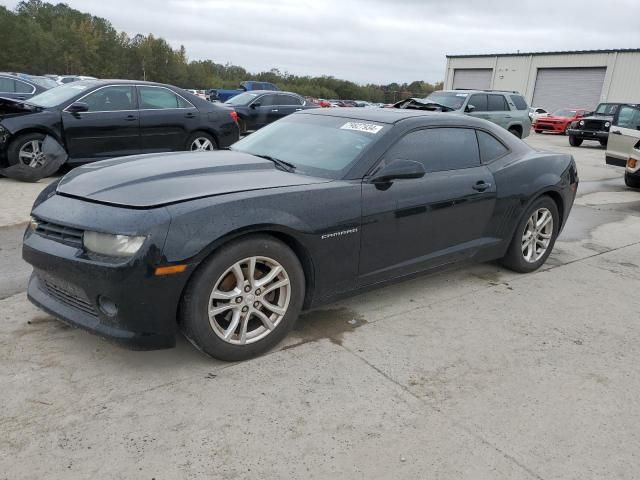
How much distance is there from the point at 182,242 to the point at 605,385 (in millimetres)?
2491

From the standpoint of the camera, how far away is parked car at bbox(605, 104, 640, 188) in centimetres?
1040

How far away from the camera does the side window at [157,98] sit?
8504 millimetres

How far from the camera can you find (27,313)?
11.8ft

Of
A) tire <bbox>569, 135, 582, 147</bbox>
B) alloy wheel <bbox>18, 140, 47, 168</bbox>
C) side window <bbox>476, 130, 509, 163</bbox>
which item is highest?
side window <bbox>476, 130, 509, 163</bbox>

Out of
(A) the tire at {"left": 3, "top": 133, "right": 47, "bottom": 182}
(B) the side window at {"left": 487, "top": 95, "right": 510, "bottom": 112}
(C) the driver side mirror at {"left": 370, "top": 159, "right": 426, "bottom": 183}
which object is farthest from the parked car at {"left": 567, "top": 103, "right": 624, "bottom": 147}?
(C) the driver side mirror at {"left": 370, "top": 159, "right": 426, "bottom": 183}

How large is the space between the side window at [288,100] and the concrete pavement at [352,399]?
1129cm

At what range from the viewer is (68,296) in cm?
295

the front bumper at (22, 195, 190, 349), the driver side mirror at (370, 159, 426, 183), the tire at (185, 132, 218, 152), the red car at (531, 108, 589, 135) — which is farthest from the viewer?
the red car at (531, 108, 589, 135)

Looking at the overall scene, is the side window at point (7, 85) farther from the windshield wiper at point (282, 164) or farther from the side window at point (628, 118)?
the side window at point (628, 118)

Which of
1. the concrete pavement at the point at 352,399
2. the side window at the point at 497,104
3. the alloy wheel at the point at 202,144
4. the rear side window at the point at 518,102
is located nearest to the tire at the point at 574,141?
the rear side window at the point at 518,102

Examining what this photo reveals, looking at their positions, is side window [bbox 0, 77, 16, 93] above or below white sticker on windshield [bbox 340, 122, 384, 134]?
below

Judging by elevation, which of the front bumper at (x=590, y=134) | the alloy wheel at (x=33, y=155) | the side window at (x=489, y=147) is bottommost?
the front bumper at (x=590, y=134)

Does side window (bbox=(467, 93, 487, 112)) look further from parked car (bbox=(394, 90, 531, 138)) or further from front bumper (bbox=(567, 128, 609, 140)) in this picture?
front bumper (bbox=(567, 128, 609, 140))

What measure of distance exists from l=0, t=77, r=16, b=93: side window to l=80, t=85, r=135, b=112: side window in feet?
18.4
